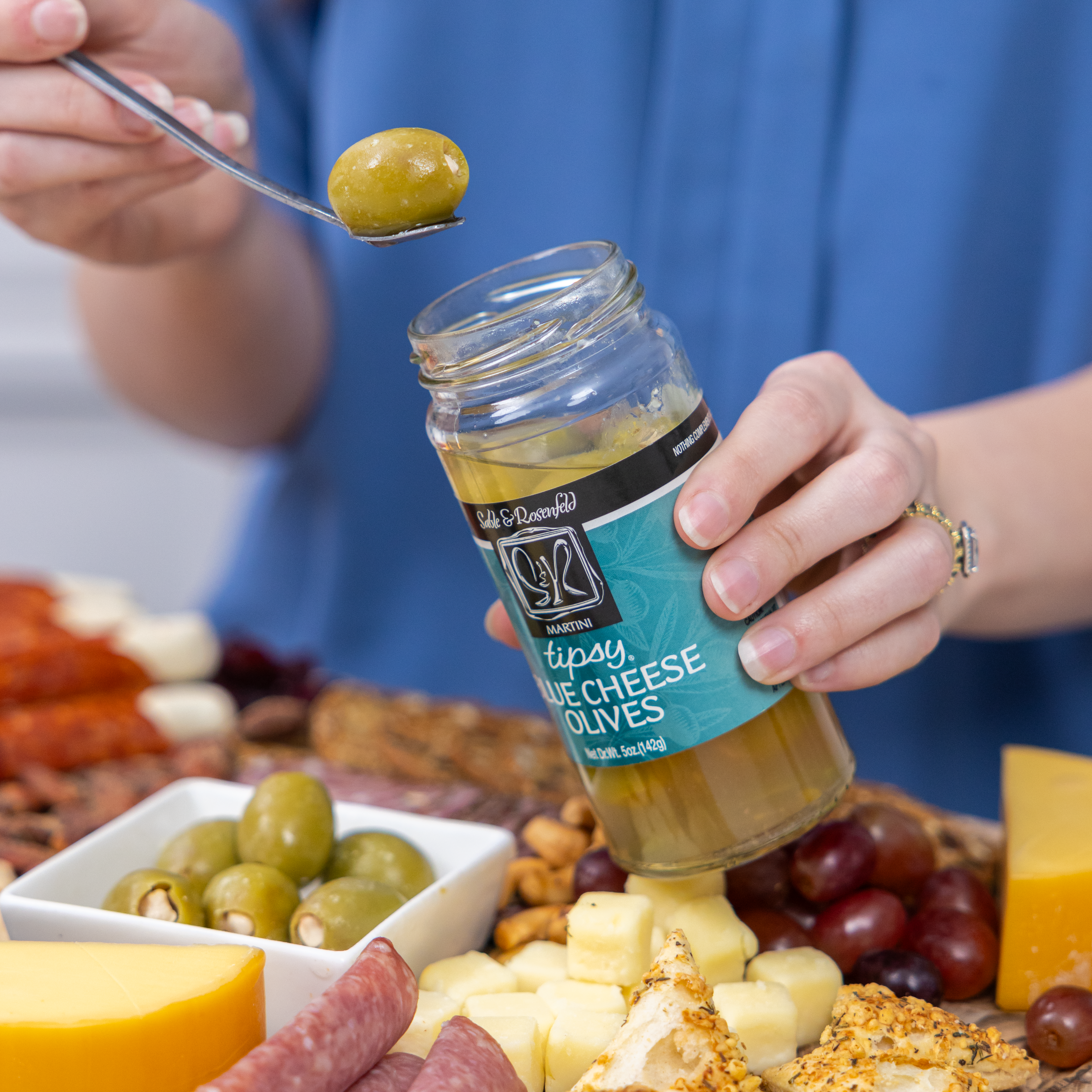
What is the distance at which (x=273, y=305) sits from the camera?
1659 millimetres

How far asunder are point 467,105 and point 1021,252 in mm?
790

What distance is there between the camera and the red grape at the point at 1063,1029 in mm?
722

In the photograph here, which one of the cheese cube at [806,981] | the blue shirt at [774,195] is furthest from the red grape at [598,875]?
the blue shirt at [774,195]

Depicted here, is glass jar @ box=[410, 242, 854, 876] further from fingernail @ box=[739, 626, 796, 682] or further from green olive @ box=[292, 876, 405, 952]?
green olive @ box=[292, 876, 405, 952]

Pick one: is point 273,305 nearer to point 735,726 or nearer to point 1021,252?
point 1021,252

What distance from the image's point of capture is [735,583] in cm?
72

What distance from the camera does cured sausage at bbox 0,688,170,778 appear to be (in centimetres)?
124

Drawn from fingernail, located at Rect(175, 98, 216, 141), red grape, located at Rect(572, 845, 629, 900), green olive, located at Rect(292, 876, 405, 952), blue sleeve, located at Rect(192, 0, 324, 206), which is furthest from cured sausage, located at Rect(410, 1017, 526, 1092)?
blue sleeve, located at Rect(192, 0, 324, 206)

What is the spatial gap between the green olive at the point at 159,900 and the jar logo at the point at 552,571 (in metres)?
0.33

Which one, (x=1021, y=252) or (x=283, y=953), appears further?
(x=1021, y=252)

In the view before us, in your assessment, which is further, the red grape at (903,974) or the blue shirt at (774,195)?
the blue shirt at (774,195)

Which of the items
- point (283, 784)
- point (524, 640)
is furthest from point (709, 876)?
point (283, 784)

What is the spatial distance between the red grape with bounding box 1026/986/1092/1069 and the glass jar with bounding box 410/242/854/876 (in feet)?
0.64

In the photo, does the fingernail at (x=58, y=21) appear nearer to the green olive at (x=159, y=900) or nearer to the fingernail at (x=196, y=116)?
the fingernail at (x=196, y=116)
